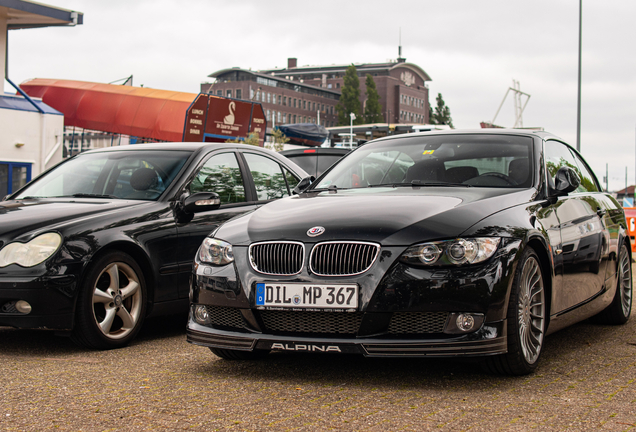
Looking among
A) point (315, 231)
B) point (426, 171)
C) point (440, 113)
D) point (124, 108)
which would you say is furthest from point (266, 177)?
point (440, 113)

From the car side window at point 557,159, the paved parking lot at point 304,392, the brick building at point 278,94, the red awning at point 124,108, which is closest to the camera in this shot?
the paved parking lot at point 304,392

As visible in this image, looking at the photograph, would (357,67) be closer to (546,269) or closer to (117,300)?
(117,300)

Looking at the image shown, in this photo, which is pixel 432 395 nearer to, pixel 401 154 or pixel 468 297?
pixel 468 297

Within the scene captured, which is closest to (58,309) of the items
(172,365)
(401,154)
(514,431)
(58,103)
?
(172,365)

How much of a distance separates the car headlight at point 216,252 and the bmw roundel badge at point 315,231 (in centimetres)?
52

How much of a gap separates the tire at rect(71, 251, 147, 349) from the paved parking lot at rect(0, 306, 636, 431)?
0.16 metres

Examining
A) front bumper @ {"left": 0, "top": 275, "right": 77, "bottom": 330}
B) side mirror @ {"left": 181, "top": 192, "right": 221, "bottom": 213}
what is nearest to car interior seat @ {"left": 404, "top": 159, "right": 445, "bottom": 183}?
side mirror @ {"left": 181, "top": 192, "right": 221, "bottom": 213}

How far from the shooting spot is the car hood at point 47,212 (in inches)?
213

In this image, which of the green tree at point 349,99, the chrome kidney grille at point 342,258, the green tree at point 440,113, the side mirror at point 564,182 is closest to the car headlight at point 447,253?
the chrome kidney grille at point 342,258

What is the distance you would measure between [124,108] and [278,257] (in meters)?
36.5

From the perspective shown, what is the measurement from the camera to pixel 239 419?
354cm

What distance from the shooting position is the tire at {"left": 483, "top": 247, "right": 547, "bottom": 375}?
4.23 m

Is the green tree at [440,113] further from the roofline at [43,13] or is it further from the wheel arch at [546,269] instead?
the wheel arch at [546,269]

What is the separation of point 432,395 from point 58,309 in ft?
8.93
